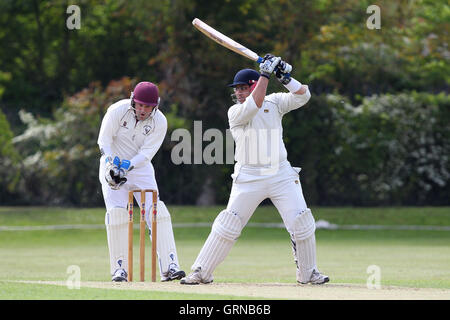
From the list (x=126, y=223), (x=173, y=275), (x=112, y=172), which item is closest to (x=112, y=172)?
(x=112, y=172)

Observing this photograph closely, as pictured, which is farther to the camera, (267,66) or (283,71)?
(283,71)

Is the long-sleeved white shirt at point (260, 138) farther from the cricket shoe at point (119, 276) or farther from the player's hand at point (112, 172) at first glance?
the cricket shoe at point (119, 276)

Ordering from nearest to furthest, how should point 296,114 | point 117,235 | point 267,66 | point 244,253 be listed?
point 267,66 < point 117,235 < point 244,253 < point 296,114

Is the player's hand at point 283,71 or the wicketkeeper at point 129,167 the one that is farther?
the wicketkeeper at point 129,167

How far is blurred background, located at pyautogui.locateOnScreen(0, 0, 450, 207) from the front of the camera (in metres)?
21.3

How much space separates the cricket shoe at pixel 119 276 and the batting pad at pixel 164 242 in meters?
0.35

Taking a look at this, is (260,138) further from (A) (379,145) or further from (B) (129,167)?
(A) (379,145)

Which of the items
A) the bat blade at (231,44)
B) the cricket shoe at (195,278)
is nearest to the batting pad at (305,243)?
the cricket shoe at (195,278)

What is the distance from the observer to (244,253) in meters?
13.9

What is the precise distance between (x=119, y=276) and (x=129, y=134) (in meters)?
1.28

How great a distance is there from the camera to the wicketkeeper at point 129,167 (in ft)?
26.1

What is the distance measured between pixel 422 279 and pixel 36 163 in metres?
14.3

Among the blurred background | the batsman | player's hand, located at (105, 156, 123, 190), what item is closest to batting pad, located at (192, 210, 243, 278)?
the batsman

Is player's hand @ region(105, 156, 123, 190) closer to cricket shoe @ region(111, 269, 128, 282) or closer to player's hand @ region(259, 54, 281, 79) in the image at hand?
cricket shoe @ region(111, 269, 128, 282)
